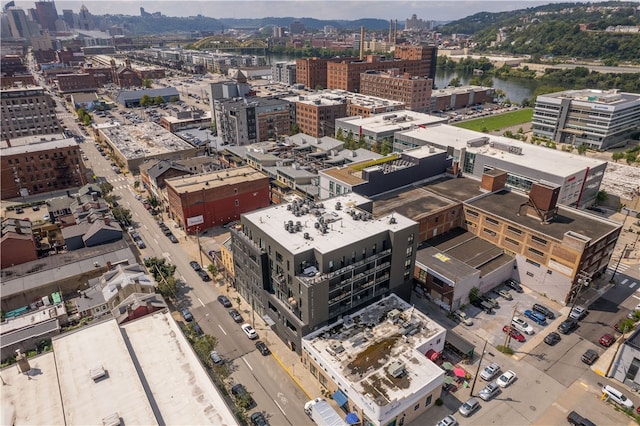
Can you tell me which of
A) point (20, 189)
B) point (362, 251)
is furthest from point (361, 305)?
point (20, 189)

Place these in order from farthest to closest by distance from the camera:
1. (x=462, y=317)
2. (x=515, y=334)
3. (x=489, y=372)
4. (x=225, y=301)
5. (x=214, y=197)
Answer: (x=214, y=197) < (x=225, y=301) < (x=462, y=317) < (x=515, y=334) < (x=489, y=372)

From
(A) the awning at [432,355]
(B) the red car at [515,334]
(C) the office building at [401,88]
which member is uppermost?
(C) the office building at [401,88]

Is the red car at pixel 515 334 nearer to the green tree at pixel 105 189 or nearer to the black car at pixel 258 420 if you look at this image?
the black car at pixel 258 420

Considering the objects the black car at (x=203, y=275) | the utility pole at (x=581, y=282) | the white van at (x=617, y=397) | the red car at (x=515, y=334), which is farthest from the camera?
the black car at (x=203, y=275)

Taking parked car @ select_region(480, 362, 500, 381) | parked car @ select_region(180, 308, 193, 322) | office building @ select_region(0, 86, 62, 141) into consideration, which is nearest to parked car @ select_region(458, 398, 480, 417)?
parked car @ select_region(480, 362, 500, 381)

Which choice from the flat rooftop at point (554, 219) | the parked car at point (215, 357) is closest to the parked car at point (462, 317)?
the flat rooftop at point (554, 219)

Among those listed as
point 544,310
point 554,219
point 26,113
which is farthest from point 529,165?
point 26,113

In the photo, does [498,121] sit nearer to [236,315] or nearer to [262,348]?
[236,315]
